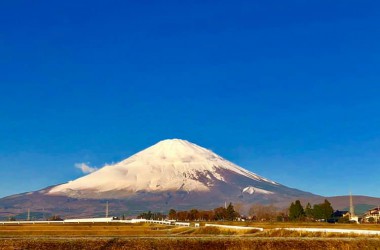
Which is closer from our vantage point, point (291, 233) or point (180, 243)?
point (180, 243)

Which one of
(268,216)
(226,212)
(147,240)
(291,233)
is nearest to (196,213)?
(226,212)

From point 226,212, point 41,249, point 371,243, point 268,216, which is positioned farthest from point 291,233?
point 268,216

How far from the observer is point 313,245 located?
139ft

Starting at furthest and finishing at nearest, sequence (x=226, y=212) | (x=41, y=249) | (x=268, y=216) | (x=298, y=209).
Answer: (x=268, y=216) → (x=226, y=212) → (x=298, y=209) → (x=41, y=249)

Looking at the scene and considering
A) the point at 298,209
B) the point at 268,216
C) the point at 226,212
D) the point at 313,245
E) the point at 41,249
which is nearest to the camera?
the point at 41,249

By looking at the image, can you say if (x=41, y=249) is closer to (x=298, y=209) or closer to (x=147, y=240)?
(x=147, y=240)

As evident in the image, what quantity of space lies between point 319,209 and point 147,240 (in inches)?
5082

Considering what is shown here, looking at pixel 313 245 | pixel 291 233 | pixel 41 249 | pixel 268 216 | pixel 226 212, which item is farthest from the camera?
pixel 268 216

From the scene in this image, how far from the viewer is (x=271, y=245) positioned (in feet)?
136

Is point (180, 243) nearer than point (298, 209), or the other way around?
point (180, 243)

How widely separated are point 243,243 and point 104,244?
1136 centimetres

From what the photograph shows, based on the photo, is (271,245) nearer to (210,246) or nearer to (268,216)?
(210,246)

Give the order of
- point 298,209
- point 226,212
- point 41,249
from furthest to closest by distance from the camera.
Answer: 1. point 226,212
2. point 298,209
3. point 41,249

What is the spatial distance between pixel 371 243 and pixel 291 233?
17.6 m
